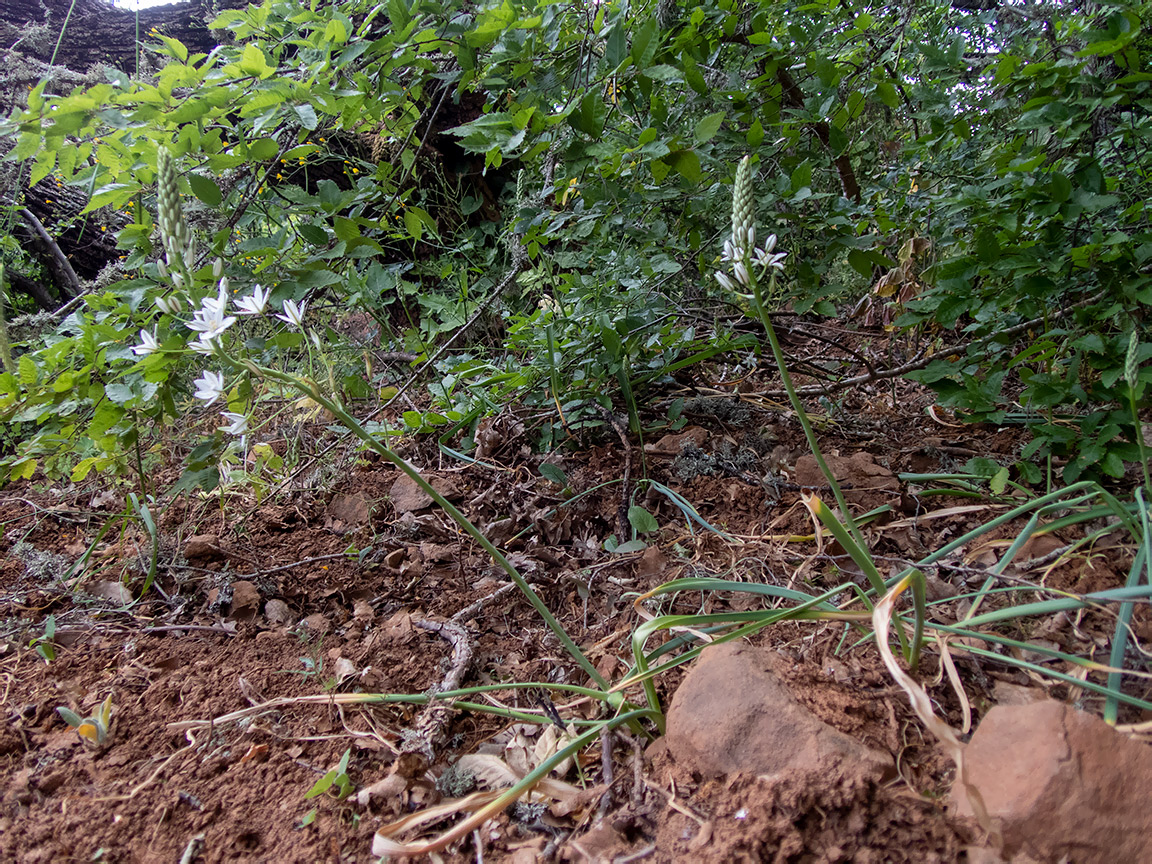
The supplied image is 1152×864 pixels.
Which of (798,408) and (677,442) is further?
(677,442)

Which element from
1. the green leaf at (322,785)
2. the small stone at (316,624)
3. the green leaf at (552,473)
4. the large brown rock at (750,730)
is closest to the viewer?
the large brown rock at (750,730)

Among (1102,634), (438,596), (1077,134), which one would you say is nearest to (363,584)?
(438,596)

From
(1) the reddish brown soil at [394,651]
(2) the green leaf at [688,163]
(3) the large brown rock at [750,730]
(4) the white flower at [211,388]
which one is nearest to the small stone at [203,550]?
(1) the reddish brown soil at [394,651]

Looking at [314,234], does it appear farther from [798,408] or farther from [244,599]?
[798,408]

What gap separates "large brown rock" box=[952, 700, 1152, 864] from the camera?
2.09 feet

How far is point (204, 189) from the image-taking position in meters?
1.37

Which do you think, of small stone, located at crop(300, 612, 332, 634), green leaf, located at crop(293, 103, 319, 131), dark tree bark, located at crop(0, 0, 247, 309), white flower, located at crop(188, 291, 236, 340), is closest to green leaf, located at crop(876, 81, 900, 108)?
green leaf, located at crop(293, 103, 319, 131)

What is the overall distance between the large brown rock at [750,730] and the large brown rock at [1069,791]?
5.8 inches

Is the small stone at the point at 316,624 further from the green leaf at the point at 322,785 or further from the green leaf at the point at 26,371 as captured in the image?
the green leaf at the point at 26,371

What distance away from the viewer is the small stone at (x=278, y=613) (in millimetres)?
1547

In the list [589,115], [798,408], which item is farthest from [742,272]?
[589,115]

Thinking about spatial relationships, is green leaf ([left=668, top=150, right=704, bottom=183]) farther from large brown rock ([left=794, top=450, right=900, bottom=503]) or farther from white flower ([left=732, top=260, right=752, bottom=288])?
large brown rock ([left=794, top=450, right=900, bottom=503])

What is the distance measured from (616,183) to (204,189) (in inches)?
40.4

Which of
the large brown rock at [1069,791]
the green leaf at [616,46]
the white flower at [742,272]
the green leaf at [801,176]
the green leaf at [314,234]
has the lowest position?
the large brown rock at [1069,791]
